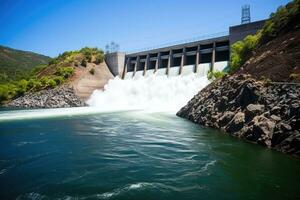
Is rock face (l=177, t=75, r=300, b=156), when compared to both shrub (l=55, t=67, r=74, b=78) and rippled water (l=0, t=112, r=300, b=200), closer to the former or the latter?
rippled water (l=0, t=112, r=300, b=200)

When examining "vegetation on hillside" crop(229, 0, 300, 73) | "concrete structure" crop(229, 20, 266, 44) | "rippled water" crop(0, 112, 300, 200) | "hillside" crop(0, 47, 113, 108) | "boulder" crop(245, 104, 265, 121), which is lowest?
"rippled water" crop(0, 112, 300, 200)

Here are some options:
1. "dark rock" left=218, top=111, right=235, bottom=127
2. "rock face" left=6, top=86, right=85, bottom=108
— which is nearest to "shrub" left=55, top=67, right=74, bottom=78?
"rock face" left=6, top=86, right=85, bottom=108

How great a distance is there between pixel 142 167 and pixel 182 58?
151 ft

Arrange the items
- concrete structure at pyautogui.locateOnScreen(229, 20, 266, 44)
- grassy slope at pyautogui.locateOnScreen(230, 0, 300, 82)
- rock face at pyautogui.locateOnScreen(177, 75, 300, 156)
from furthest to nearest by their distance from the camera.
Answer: concrete structure at pyautogui.locateOnScreen(229, 20, 266, 44), grassy slope at pyautogui.locateOnScreen(230, 0, 300, 82), rock face at pyautogui.locateOnScreen(177, 75, 300, 156)

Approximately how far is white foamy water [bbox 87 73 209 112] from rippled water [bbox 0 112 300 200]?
84.7 ft

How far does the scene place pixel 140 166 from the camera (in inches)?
599

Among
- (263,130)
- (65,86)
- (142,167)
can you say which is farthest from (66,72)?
(142,167)

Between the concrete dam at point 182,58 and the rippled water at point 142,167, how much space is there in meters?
30.3

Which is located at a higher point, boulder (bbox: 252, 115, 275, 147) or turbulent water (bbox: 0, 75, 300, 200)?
boulder (bbox: 252, 115, 275, 147)

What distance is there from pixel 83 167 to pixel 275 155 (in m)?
11.6

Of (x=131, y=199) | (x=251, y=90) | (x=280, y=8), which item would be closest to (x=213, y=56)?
(x=280, y=8)

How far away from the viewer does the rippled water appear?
1172 cm

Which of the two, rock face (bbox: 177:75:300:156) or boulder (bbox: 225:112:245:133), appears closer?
rock face (bbox: 177:75:300:156)

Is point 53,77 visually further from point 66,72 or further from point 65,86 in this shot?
point 65,86
